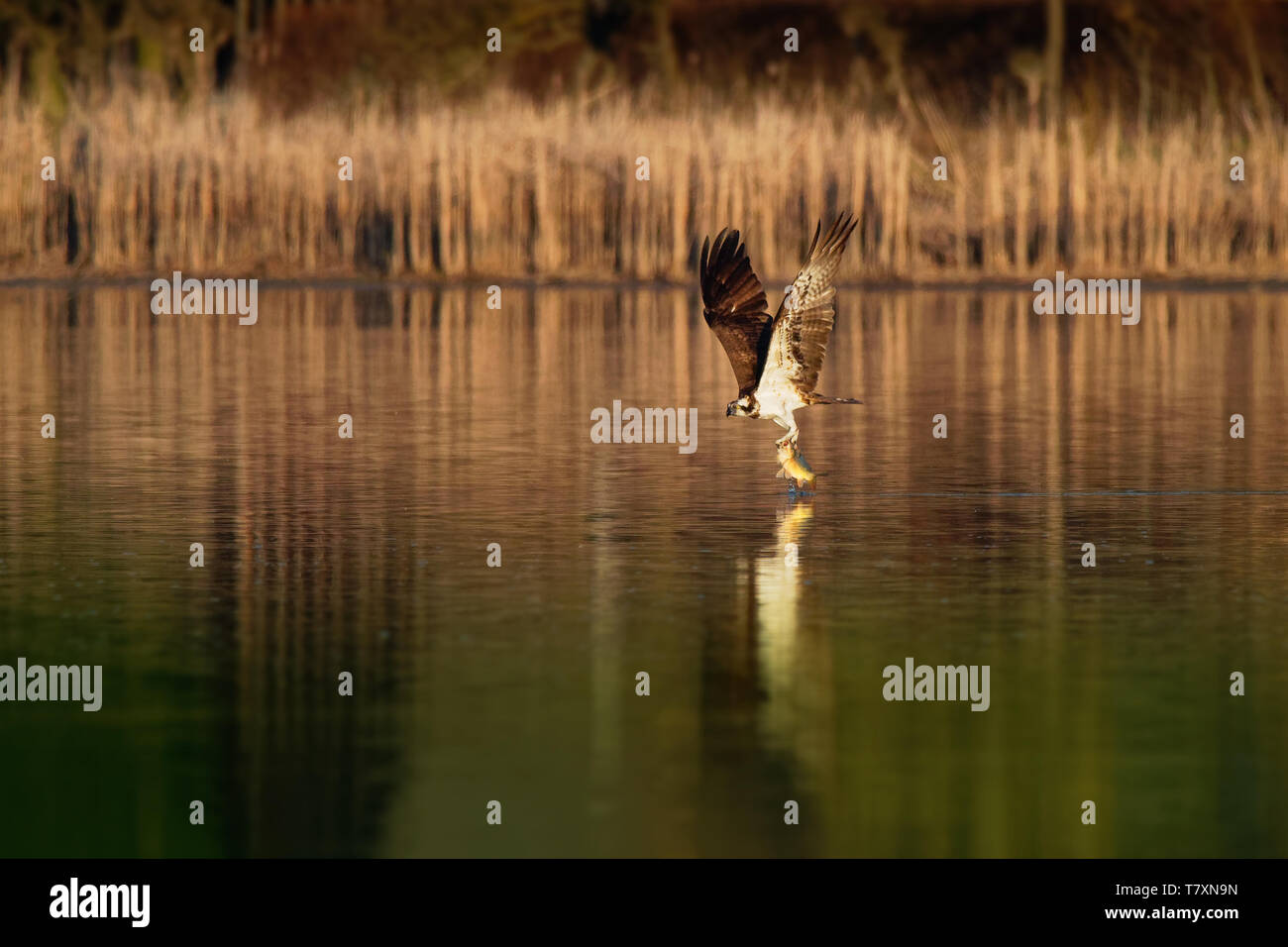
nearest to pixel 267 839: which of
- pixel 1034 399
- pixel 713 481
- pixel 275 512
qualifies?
pixel 275 512

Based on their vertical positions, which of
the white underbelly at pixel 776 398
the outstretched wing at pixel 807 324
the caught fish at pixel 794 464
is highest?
the outstretched wing at pixel 807 324

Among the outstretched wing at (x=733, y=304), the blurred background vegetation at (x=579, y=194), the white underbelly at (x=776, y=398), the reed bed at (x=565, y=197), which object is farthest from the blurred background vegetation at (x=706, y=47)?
the white underbelly at (x=776, y=398)

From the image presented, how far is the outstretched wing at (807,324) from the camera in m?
12.7

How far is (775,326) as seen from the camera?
1276 centimetres

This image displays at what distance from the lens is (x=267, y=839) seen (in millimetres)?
6852

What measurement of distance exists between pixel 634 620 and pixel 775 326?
338cm

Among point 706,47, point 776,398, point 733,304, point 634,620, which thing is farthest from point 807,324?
point 706,47

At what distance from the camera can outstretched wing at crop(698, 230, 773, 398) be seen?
13211 mm

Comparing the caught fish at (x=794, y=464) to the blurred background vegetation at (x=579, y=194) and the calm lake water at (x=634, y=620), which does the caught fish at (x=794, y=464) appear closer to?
the calm lake water at (x=634, y=620)

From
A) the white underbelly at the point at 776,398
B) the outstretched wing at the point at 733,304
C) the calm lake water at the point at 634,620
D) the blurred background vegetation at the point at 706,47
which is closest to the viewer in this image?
the calm lake water at the point at 634,620

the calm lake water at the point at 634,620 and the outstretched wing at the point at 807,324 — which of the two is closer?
the calm lake water at the point at 634,620

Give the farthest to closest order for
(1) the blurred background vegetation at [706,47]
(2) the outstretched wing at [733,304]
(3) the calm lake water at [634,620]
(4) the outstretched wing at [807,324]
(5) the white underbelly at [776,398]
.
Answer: (1) the blurred background vegetation at [706,47]
(2) the outstretched wing at [733,304]
(5) the white underbelly at [776,398]
(4) the outstretched wing at [807,324]
(3) the calm lake water at [634,620]

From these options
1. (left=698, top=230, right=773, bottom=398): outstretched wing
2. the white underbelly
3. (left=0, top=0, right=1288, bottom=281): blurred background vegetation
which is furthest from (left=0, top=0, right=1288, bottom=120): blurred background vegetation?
the white underbelly

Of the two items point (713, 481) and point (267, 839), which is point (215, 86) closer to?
point (713, 481)
